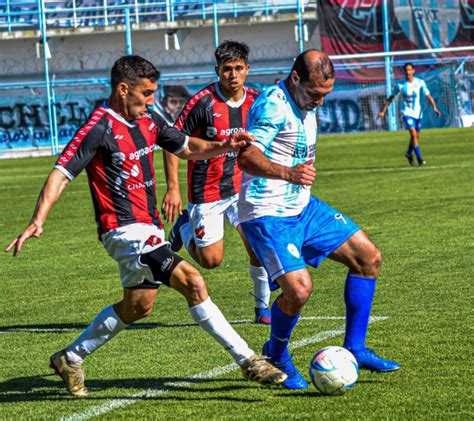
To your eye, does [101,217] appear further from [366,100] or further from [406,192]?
[366,100]

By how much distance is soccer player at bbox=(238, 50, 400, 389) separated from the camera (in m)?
6.21

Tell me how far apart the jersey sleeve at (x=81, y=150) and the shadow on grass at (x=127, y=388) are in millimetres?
1218

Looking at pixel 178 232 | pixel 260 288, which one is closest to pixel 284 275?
pixel 260 288

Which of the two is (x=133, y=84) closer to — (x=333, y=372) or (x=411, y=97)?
(x=333, y=372)

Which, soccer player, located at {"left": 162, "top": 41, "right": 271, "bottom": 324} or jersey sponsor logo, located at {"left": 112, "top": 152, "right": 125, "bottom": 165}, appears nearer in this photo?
jersey sponsor logo, located at {"left": 112, "top": 152, "right": 125, "bottom": 165}

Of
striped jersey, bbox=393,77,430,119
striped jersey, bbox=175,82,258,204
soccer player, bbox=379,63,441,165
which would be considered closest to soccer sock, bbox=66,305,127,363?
Answer: striped jersey, bbox=175,82,258,204

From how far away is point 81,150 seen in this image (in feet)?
20.4

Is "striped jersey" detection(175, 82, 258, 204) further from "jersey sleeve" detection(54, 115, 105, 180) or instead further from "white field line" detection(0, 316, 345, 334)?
"jersey sleeve" detection(54, 115, 105, 180)

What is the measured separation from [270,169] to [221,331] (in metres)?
0.91

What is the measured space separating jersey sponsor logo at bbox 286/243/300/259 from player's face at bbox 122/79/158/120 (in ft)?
3.61

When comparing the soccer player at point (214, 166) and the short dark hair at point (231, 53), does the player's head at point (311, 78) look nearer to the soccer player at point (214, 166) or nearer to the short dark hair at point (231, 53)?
the short dark hair at point (231, 53)

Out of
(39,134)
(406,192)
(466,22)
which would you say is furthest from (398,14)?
(406,192)

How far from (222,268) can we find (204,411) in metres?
5.44

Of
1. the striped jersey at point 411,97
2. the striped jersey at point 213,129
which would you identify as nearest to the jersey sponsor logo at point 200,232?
the striped jersey at point 213,129
